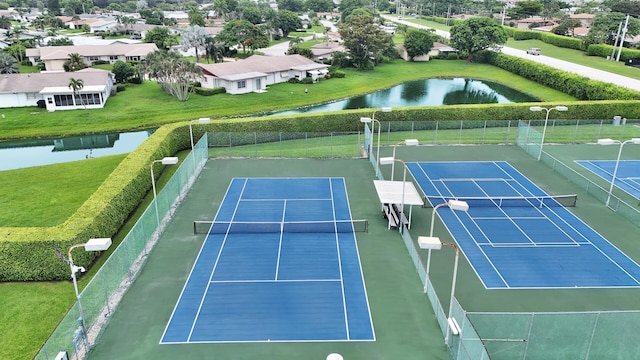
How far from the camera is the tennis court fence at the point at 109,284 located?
14.5 metres

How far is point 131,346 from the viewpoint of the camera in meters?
15.6

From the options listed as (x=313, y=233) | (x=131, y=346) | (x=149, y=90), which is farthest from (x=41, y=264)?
(x=149, y=90)

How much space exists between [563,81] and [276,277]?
51074 millimetres

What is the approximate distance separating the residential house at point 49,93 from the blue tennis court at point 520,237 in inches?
1562

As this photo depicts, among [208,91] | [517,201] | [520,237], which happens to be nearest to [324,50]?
[208,91]

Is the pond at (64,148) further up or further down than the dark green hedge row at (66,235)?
further down

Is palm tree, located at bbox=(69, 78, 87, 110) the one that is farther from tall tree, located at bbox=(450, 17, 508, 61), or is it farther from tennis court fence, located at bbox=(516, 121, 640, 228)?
tall tree, located at bbox=(450, 17, 508, 61)

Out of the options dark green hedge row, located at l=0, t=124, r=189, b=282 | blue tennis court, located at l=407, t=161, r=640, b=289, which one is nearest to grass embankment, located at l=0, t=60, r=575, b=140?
dark green hedge row, located at l=0, t=124, r=189, b=282

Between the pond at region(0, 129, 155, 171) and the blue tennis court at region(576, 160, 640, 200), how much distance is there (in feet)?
117

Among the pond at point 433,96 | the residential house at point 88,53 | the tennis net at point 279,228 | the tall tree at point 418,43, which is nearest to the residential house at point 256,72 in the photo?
the pond at point 433,96

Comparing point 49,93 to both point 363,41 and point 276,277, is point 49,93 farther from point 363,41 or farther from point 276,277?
point 363,41

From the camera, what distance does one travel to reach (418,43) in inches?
3206

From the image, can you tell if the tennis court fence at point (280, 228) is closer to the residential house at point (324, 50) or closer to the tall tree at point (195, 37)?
the residential house at point (324, 50)

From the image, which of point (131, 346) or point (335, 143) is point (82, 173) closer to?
point (335, 143)
